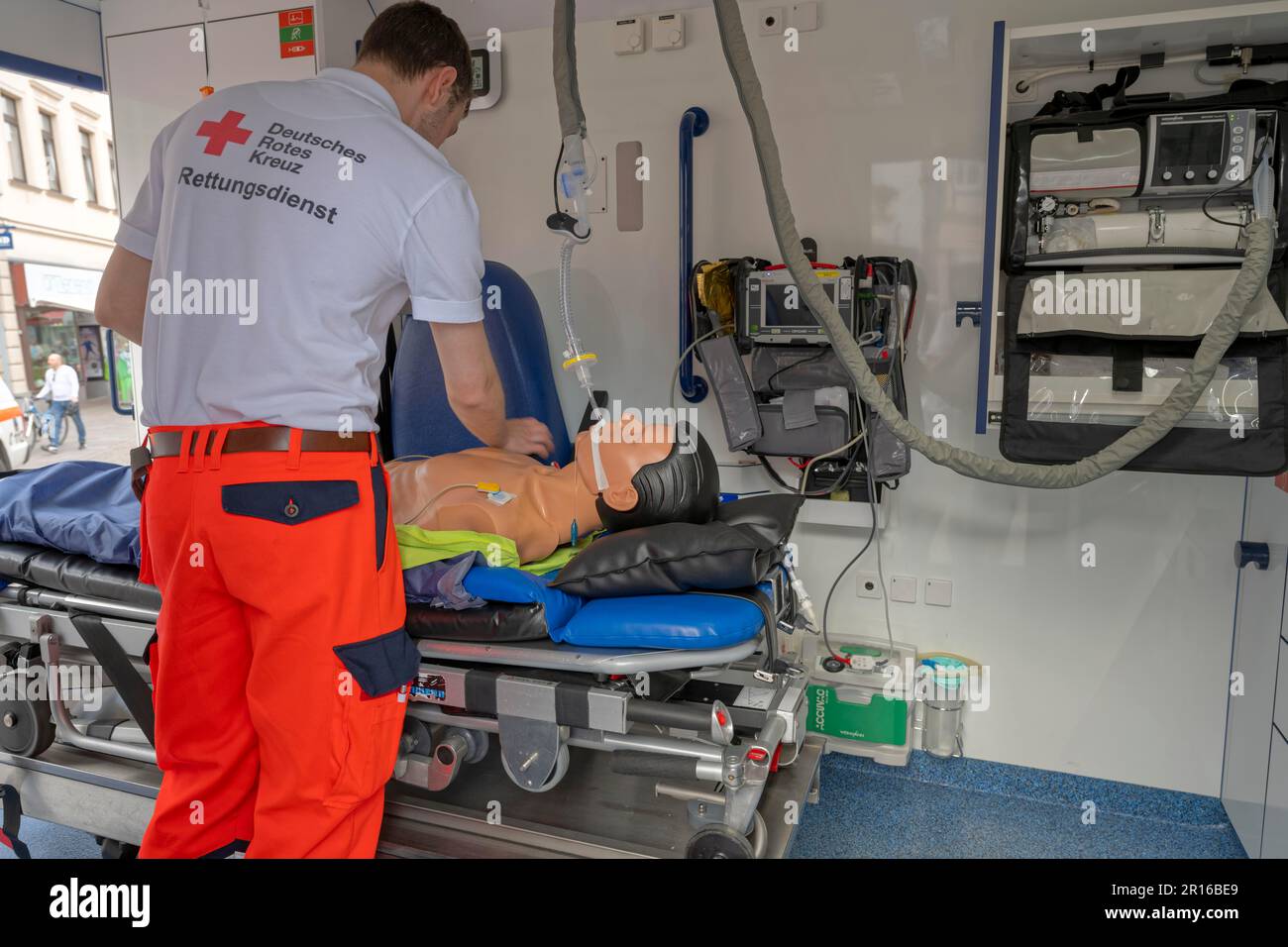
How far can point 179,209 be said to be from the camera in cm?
160

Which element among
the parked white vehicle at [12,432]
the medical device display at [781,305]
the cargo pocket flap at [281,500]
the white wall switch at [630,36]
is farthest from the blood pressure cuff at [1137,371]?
the parked white vehicle at [12,432]

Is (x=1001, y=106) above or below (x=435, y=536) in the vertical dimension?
above

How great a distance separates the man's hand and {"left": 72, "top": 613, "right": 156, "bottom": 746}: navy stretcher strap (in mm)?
1132

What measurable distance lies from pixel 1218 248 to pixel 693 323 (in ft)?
5.23

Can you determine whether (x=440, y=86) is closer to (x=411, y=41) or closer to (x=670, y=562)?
(x=411, y=41)

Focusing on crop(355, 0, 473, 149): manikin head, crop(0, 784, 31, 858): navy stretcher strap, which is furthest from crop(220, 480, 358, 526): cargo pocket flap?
crop(0, 784, 31, 858): navy stretcher strap

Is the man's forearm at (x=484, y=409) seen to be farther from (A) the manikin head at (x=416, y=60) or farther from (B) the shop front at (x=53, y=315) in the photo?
(B) the shop front at (x=53, y=315)

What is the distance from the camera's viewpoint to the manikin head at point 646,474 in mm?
2025

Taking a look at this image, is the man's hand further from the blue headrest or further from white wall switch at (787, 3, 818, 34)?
white wall switch at (787, 3, 818, 34)

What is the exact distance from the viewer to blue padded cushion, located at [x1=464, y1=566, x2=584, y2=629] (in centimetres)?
185
